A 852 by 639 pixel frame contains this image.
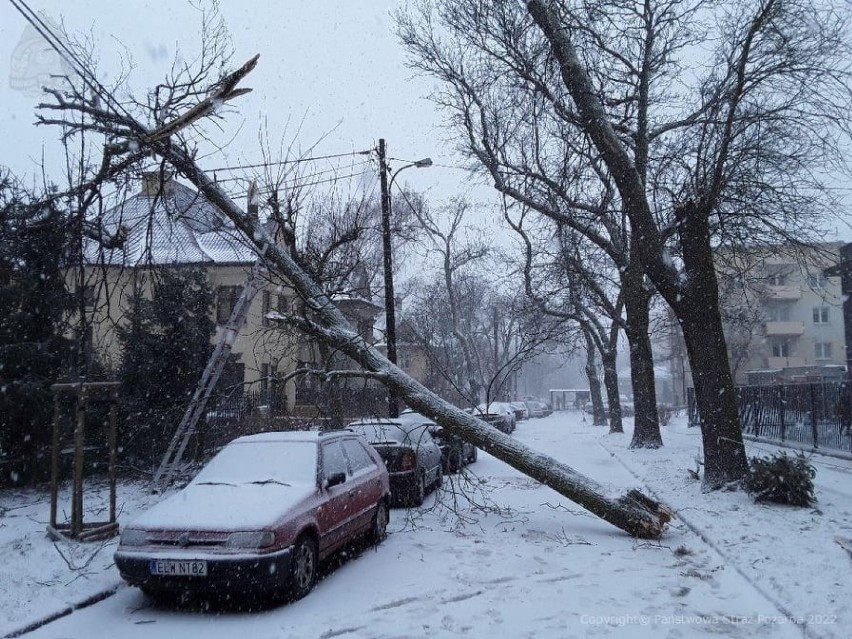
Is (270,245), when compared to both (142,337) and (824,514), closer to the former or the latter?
(142,337)

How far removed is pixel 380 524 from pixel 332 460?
153cm

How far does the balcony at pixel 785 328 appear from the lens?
59781 mm

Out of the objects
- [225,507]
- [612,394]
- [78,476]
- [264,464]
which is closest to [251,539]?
[225,507]

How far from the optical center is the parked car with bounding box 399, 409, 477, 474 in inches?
429

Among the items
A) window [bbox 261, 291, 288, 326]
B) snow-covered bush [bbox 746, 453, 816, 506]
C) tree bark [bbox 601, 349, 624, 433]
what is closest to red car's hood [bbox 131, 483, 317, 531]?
window [bbox 261, 291, 288, 326]

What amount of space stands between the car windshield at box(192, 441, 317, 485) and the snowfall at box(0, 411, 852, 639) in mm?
1178

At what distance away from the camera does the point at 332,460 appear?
25.5 ft

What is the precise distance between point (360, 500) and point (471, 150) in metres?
12.5

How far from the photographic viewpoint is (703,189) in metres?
11.0

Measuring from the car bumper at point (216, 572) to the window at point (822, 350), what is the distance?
217 ft

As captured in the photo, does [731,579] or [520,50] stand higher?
[520,50]

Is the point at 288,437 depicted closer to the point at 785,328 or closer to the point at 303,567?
the point at 303,567

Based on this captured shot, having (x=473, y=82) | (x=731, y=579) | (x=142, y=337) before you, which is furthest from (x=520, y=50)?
(x=731, y=579)

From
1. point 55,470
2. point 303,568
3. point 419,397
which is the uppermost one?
point 419,397
